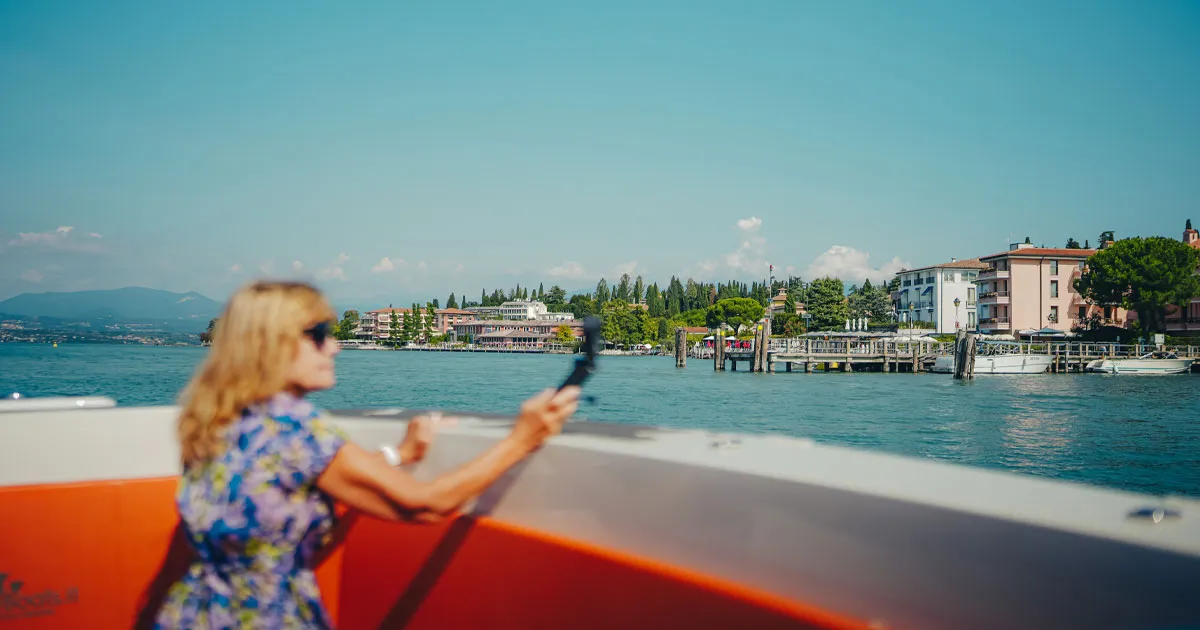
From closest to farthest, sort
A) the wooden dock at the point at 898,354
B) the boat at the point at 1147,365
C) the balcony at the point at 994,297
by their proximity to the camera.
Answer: the boat at the point at 1147,365, the wooden dock at the point at 898,354, the balcony at the point at 994,297

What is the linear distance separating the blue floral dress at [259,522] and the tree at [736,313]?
109 m

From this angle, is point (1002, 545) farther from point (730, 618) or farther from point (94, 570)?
point (94, 570)

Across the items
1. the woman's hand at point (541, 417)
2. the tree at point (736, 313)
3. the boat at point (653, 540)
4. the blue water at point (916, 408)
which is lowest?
the blue water at point (916, 408)

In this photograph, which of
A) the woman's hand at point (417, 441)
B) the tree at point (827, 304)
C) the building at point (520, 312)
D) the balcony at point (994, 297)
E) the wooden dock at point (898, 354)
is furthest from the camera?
the building at point (520, 312)

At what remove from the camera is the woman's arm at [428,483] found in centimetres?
133

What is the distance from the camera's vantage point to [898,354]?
156ft

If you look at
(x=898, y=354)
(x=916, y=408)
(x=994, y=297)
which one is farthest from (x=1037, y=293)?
(x=916, y=408)

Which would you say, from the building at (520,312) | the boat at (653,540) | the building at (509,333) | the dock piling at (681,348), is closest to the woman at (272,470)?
the boat at (653,540)

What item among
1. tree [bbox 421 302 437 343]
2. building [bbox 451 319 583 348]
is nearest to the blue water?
building [bbox 451 319 583 348]

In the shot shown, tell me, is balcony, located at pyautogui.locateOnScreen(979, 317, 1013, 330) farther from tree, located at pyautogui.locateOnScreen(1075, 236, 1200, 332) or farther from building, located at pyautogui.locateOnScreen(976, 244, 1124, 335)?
tree, located at pyautogui.locateOnScreen(1075, 236, 1200, 332)

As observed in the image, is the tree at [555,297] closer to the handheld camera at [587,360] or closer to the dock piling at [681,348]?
the dock piling at [681,348]

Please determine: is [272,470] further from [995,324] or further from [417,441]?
[995,324]

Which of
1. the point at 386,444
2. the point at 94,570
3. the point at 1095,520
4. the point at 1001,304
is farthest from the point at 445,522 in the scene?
the point at 1001,304

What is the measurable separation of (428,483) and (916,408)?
2554 cm
